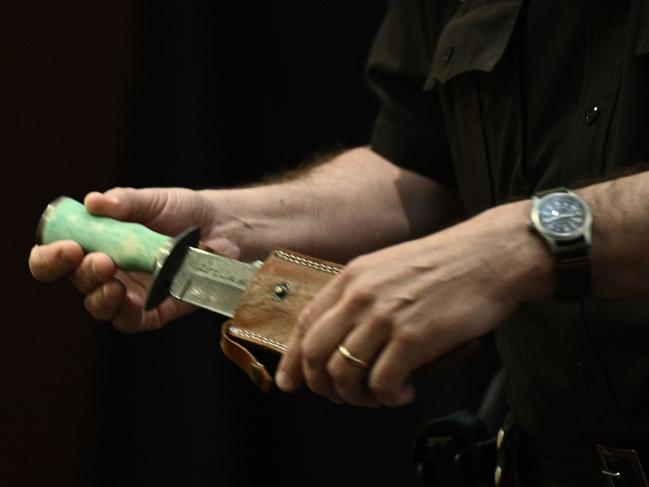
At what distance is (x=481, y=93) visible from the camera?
3.34 ft

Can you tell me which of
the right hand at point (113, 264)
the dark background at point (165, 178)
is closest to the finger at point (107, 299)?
the right hand at point (113, 264)

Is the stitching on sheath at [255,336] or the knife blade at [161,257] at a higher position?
the knife blade at [161,257]

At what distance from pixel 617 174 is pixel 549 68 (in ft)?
0.56

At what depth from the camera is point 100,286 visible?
3.17 feet

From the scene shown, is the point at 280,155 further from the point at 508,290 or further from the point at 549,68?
the point at 508,290

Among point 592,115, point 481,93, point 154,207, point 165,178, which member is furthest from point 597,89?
point 165,178

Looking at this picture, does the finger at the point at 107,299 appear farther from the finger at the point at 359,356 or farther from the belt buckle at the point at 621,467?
the belt buckle at the point at 621,467

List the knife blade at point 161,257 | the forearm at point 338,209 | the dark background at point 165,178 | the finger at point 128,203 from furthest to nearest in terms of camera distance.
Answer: the dark background at point 165,178, the forearm at point 338,209, the finger at point 128,203, the knife blade at point 161,257

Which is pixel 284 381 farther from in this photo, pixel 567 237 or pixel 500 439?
pixel 500 439

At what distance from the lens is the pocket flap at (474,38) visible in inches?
39.0

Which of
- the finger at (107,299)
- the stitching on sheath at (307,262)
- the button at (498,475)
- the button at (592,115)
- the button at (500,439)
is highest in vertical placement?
the button at (592,115)

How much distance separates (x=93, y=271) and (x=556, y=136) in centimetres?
41

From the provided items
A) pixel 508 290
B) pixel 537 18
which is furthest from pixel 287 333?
pixel 537 18

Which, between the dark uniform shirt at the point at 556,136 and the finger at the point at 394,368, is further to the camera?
the dark uniform shirt at the point at 556,136
